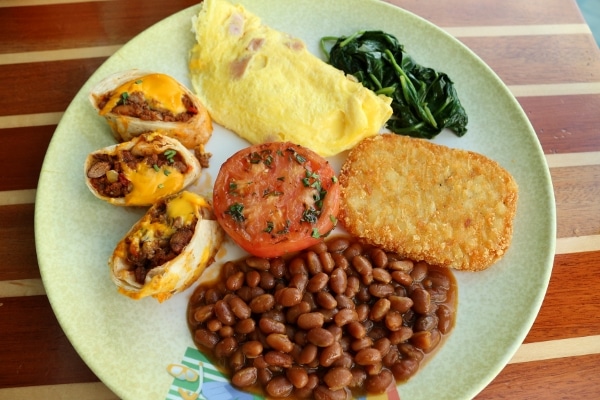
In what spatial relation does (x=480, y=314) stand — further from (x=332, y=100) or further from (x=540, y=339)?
(x=332, y=100)

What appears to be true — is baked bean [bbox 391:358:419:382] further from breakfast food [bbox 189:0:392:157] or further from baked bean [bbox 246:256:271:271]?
breakfast food [bbox 189:0:392:157]

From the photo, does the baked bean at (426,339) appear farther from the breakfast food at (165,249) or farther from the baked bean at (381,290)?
the breakfast food at (165,249)

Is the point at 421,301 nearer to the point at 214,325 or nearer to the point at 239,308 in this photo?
the point at 239,308

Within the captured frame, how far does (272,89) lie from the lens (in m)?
3.68

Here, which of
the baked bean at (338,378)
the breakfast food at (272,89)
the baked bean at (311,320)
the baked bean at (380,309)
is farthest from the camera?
the breakfast food at (272,89)

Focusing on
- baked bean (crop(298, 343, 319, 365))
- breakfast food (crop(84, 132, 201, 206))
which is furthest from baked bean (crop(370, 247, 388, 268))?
breakfast food (crop(84, 132, 201, 206))

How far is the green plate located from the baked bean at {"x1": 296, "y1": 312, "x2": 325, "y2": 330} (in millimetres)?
612

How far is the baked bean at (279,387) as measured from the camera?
2.78 metres

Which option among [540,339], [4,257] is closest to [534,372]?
[540,339]

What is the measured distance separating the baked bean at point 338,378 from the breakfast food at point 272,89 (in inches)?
58.4

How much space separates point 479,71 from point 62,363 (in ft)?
11.3

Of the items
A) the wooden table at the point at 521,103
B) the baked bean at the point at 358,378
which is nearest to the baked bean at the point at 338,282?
the baked bean at the point at 358,378

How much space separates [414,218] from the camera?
3.32 m

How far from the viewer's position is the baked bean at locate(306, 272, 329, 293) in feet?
9.80
